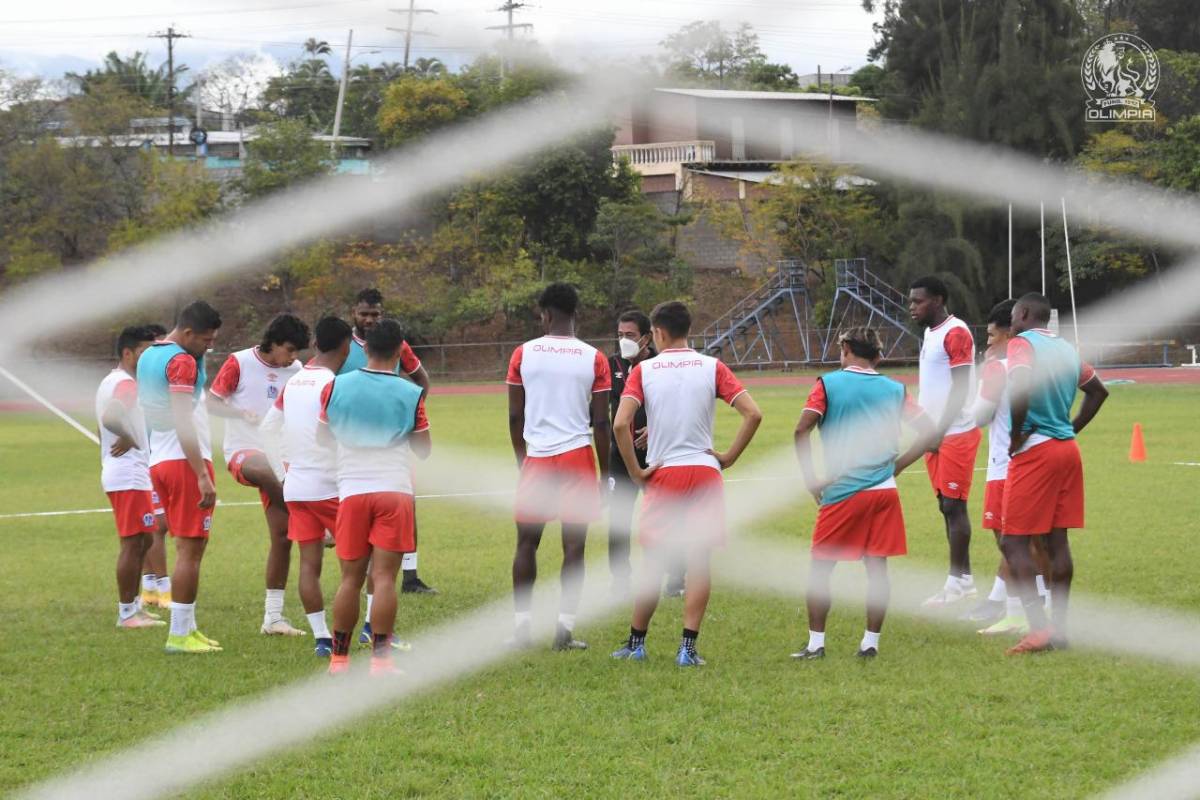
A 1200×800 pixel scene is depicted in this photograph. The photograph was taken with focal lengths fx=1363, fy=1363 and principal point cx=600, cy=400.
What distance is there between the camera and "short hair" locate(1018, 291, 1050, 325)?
8.53 metres

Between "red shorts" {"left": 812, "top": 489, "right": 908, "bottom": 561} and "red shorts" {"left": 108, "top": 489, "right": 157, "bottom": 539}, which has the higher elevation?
"red shorts" {"left": 812, "top": 489, "right": 908, "bottom": 561}

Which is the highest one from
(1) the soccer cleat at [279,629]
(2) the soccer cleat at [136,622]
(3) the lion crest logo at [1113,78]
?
(3) the lion crest logo at [1113,78]

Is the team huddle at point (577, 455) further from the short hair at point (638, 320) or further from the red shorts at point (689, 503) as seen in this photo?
the short hair at point (638, 320)

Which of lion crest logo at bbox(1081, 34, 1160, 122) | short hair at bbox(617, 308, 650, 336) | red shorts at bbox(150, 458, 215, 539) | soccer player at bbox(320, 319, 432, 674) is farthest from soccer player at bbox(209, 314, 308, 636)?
lion crest logo at bbox(1081, 34, 1160, 122)

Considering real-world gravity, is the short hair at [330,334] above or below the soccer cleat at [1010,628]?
above

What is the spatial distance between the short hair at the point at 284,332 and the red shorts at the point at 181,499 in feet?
3.13

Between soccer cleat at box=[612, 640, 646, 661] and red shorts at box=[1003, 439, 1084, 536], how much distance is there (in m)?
2.45

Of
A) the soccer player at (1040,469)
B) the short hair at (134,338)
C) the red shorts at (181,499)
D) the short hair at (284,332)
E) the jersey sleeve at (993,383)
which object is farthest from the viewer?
the short hair at (134,338)

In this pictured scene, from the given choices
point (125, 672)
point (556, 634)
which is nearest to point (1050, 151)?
point (556, 634)

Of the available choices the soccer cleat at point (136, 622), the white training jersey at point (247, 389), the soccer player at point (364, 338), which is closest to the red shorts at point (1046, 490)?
the soccer player at point (364, 338)

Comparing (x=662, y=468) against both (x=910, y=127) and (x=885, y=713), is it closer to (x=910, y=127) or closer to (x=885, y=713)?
(x=885, y=713)

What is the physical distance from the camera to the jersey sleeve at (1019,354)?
8.45 m

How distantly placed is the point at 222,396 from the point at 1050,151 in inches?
264

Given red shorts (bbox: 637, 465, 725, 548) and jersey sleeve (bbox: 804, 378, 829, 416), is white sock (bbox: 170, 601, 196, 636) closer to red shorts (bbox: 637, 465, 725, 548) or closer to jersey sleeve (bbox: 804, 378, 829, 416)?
red shorts (bbox: 637, 465, 725, 548)
